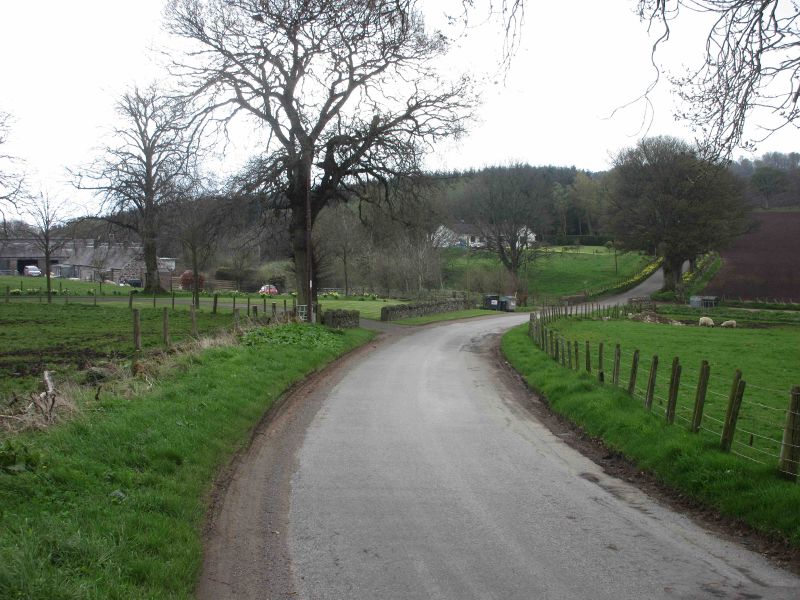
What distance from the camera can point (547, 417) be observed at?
14.9 meters

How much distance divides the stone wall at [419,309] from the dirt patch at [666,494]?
88.7 feet

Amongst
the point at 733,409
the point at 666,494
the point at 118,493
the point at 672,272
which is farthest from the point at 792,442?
the point at 672,272

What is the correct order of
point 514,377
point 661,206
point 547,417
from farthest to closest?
point 661,206
point 514,377
point 547,417

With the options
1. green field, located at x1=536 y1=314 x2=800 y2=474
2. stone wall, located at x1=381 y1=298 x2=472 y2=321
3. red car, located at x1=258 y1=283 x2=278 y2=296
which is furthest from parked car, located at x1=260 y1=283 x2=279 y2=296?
green field, located at x1=536 y1=314 x2=800 y2=474

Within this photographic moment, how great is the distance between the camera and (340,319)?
33.7 metres

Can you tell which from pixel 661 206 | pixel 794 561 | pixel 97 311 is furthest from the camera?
pixel 661 206

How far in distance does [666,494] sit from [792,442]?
1.68 metres

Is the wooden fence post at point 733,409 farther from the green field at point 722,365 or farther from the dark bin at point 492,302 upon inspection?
the dark bin at point 492,302

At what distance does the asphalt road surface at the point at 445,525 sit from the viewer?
6230 mm

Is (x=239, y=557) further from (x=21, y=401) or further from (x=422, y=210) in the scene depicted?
(x=422, y=210)

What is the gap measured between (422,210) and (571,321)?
1410 centimetres

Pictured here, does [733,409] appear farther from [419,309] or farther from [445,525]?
[419,309]

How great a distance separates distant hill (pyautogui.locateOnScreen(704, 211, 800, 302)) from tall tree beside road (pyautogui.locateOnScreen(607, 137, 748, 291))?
517cm

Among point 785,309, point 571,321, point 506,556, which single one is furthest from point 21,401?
point 785,309
